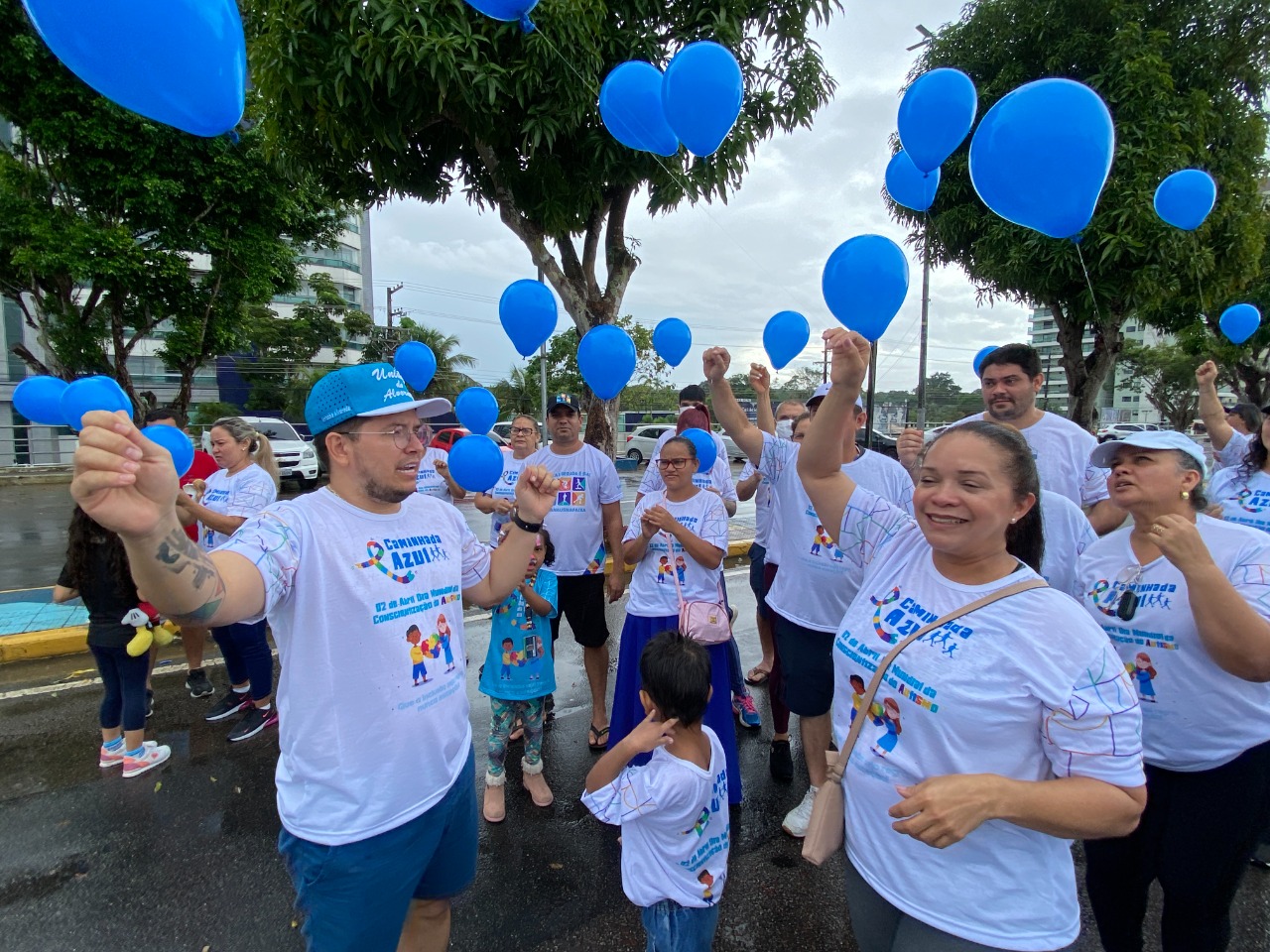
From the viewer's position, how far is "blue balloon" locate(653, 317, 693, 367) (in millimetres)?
5203

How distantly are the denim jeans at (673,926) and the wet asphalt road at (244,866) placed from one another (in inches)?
21.2

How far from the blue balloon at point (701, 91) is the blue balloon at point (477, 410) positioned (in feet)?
7.46

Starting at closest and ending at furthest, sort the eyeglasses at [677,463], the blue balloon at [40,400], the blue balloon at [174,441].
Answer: the blue balloon at [174,441] → the eyeglasses at [677,463] → the blue balloon at [40,400]

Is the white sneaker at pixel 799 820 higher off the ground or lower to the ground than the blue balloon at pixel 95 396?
lower

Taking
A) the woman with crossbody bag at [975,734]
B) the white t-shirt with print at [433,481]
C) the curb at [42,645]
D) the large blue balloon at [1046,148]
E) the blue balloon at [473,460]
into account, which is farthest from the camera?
the curb at [42,645]

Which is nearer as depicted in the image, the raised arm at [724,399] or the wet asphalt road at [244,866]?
the wet asphalt road at [244,866]

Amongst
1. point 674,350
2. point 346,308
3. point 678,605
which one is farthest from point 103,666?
point 346,308

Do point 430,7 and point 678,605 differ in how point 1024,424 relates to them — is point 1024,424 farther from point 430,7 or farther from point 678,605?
point 430,7

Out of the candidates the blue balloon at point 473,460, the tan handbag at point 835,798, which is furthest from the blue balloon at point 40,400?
the tan handbag at point 835,798

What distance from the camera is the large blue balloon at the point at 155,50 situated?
1581 mm

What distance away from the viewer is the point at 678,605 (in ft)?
10.4

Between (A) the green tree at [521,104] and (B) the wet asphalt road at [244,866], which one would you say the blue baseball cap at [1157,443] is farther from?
(A) the green tree at [521,104]

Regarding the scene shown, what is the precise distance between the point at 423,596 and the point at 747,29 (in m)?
5.80

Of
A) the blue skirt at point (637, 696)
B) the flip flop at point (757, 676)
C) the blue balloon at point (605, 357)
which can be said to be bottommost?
the flip flop at point (757, 676)
